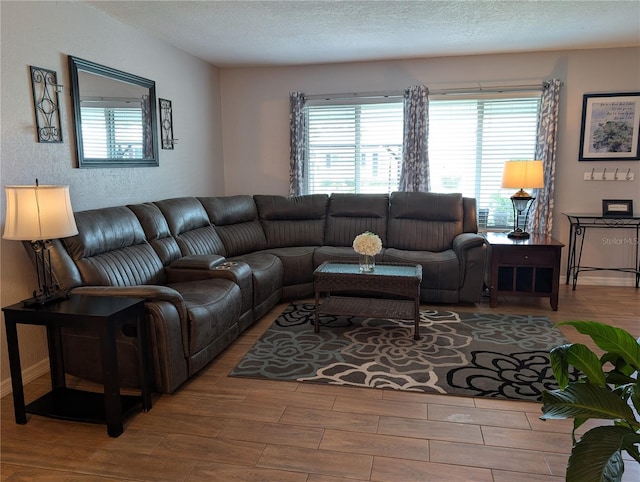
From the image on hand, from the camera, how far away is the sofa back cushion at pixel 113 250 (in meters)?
2.95

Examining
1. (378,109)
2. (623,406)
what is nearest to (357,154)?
(378,109)

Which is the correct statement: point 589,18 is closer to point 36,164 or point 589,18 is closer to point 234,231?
point 234,231

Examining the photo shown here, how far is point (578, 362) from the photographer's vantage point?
1.50m

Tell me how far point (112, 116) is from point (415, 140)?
125 inches

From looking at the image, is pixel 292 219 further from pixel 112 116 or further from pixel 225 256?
pixel 112 116

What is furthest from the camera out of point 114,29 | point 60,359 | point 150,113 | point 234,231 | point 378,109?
point 378,109

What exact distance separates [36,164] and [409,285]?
108 inches

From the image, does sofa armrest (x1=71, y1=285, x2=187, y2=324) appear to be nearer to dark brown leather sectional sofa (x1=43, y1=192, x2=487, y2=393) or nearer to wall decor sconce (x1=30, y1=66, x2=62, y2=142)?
dark brown leather sectional sofa (x1=43, y1=192, x2=487, y2=393)

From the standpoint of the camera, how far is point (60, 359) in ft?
9.09

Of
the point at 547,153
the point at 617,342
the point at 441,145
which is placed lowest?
the point at 617,342

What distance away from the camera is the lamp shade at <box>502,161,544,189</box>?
4453 mm

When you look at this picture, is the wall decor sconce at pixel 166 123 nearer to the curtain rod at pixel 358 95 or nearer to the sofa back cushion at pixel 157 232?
the sofa back cushion at pixel 157 232

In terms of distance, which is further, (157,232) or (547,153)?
(547,153)

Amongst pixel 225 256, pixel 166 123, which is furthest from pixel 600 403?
pixel 166 123
